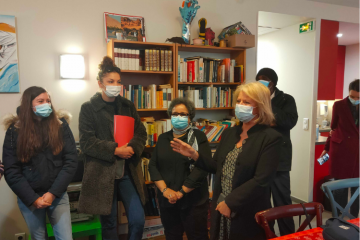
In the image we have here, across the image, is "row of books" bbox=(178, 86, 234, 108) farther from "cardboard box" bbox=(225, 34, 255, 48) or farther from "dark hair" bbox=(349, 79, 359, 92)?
"dark hair" bbox=(349, 79, 359, 92)

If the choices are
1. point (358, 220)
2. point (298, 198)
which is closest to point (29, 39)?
point (358, 220)

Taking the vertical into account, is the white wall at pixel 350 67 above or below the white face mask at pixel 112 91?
above

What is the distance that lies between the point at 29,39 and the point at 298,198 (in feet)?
12.6

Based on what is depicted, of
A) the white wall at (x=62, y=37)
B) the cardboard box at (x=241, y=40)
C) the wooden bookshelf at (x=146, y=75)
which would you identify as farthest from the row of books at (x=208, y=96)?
the white wall at (x=62, y=37)

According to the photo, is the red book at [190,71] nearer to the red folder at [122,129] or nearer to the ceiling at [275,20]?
the red folder at [122,129]

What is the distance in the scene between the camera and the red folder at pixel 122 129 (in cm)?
199

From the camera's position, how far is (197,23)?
123 inches

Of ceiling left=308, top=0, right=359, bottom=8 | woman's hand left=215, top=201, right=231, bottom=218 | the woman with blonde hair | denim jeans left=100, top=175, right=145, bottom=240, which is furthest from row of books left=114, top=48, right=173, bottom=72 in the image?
ceiling left=308, top=0, right=359, bottom=8

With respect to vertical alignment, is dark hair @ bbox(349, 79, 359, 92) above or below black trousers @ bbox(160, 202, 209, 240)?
above

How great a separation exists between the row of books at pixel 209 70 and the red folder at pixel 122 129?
102cm

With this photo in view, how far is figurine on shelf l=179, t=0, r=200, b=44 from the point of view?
2.85 metres

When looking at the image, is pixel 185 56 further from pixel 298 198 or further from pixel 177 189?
pixel 298 198

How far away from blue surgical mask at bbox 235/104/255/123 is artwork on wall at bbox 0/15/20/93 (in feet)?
6.80

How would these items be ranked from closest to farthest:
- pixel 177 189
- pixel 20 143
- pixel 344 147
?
1. pixel 20 143
2. pixel 177 189
3. pixel 344 147
